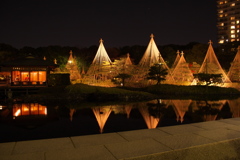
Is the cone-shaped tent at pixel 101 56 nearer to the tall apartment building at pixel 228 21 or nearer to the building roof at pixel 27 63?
the building roof at pixel 27 63

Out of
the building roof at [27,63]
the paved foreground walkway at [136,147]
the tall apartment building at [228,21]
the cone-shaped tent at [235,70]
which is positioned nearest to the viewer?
the paved foreground walkway at [136,147]

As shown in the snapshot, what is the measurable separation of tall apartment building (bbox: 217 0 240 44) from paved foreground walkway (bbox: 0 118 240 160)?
289ft

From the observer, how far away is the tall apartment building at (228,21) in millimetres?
82062

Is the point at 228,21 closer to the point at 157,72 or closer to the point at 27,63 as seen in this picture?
the point at 157,72

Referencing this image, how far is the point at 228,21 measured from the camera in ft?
277

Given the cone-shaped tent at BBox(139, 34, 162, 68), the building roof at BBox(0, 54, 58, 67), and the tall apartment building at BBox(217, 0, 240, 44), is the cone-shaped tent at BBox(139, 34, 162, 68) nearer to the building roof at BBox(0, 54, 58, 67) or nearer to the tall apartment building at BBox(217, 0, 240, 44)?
the building roof at BBox(0, 54, 58, 67)

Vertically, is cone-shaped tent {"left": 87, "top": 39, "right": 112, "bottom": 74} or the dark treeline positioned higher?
the dark treeline

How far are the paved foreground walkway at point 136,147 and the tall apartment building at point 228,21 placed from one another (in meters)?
88.0

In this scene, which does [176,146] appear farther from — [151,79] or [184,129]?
[151,79]

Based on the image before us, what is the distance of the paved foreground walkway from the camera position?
390 centimetres

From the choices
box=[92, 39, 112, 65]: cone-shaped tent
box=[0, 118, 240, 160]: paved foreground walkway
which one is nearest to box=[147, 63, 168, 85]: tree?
box=[92, 39, 112, 65]: cone-shaped tent

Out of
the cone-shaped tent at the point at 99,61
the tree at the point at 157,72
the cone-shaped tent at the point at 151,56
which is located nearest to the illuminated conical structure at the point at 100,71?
the cone-shaped tent at the point at 99,61

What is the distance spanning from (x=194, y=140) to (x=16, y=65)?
877 inches

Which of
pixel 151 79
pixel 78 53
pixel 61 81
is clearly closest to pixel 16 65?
pixel 61 81
